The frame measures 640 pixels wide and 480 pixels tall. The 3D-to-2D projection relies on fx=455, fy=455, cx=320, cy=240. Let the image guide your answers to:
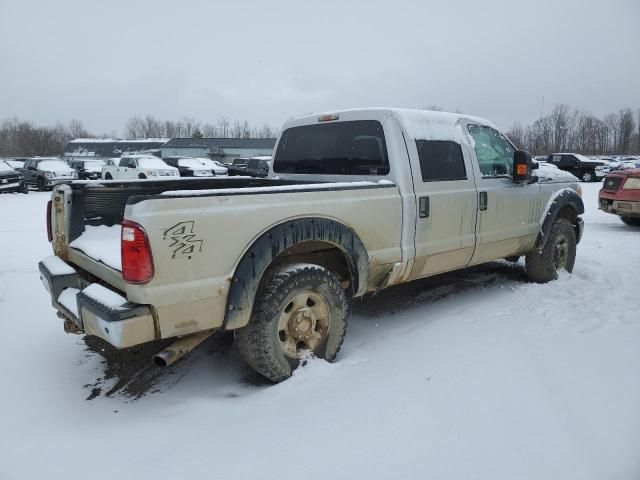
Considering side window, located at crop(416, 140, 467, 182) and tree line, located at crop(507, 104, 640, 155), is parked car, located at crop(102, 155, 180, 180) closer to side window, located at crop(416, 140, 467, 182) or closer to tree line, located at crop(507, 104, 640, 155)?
side window, located at crop(416, 140, 467, 182)

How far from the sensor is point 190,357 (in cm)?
373

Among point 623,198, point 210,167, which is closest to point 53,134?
point 210,167

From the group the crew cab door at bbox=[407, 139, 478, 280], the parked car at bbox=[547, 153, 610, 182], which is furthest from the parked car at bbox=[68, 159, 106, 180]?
the parked car at bbox=[547, 153, 610, 182]

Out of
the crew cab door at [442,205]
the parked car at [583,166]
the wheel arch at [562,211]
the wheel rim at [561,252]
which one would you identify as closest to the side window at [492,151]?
the crew cab door at [442,205]

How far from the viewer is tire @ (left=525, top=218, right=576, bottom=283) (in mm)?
5395

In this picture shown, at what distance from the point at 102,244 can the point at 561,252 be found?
5.17m

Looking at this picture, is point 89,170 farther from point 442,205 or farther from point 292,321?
point 292,321

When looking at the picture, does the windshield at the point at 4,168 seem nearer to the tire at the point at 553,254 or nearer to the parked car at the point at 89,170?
the parked car at the point at 89,170

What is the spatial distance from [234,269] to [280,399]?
90 cm

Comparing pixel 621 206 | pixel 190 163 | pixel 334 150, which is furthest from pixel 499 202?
pixel 190 163

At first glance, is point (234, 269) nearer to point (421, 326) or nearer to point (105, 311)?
point (105, 311)

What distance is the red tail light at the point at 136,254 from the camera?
2.47 metres

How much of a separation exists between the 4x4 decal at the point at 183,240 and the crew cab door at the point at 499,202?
114 inches

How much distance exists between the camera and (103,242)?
354 centimetres
